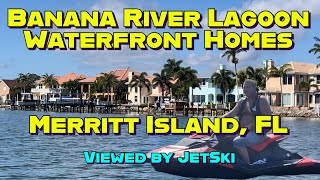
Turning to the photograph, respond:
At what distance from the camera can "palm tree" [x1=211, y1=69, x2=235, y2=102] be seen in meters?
113

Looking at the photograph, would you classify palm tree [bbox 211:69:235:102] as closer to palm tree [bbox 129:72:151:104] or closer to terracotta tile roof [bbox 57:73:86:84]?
Answer: palm tree [bbox 129:72:151:104]

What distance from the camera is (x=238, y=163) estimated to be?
898 inches

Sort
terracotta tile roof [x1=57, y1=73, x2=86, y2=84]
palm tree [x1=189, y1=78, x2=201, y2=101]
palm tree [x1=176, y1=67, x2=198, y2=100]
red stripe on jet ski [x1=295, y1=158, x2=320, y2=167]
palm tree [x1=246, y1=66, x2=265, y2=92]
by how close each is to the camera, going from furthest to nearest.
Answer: terracotta tile roof [x1=57, y1=73, x2=86, y2=84], palm tree [x1=176, y1=67, x2=198, y2=100], palm tree [x1=189, y1=78, x2=201, y2=101], palm tree [x1=246, y1=66, x2=265, y2=92], red stripe on jet ski [x1=295, y1=158, x2=320, y2=167]

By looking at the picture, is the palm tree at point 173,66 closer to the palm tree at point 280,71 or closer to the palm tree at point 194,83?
the palm tree at point 194,83

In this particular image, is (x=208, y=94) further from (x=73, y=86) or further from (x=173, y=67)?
(x=73, y=86)

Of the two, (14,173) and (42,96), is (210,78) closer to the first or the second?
(42,96)

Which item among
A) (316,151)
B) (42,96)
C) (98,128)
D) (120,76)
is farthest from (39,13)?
(42,96)

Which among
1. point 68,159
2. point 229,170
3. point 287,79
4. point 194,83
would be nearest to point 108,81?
point 194,83

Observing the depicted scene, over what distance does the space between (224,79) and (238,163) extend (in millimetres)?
90445

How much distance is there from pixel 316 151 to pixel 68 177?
1897 centimetres

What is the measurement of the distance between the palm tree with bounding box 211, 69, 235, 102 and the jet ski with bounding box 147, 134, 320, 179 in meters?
88.5

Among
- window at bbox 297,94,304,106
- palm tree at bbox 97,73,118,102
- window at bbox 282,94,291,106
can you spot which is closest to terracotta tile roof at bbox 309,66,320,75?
window at bbox 297,94,304,106

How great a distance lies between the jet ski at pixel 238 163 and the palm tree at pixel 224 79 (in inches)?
3486

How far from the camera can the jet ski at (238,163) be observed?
75.1 feet
